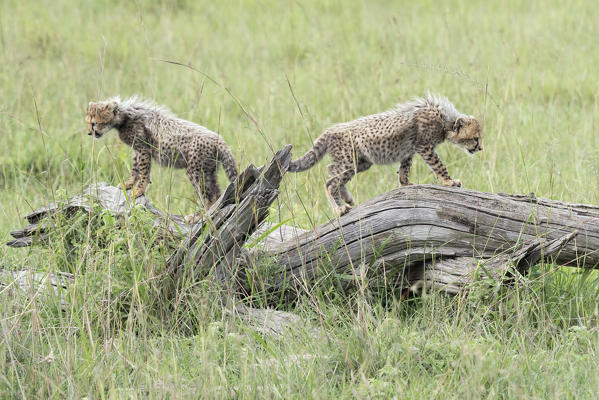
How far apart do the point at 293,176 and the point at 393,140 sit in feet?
4.25

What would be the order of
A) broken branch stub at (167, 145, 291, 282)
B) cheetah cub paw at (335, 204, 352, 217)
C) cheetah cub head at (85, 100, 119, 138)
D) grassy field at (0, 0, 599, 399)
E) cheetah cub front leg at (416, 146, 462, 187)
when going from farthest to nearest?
cheetah cub head at (85, 100, 119, 138)
cheetah cub front leg at (416, 146, 462, 187)
cheetah cub paw at (335, 204, 352, 217)
broken branch stub at (167, 145, 291, 282)
grassy field at (0, 0, 599, 399)

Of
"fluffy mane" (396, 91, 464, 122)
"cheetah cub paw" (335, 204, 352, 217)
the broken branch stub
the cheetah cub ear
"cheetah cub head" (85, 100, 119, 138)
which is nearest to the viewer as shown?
the broken branch stub

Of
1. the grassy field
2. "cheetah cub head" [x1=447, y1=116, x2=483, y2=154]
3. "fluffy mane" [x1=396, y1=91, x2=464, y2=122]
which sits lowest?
the grassy field

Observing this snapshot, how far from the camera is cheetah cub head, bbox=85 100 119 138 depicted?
5.33 meters

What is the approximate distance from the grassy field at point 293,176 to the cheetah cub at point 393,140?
0.71 ft

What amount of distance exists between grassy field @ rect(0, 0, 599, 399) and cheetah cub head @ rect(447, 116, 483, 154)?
33 cm

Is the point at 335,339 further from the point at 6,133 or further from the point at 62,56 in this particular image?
the point at 62,56

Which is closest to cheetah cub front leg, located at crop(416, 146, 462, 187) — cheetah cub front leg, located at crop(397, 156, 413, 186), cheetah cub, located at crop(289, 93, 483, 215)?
cheetah cub, located at crop(289, 93, 483, 215)

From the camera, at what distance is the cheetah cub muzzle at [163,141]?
5.17 meters

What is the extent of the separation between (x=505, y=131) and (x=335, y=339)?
12.9 feet

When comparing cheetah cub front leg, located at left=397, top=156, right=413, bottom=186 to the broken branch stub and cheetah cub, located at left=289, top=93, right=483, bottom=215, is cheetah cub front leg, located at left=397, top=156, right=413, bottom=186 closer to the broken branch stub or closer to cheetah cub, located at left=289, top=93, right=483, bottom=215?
cheetah cub, located at left=289, top=93, right=483, bottom=215

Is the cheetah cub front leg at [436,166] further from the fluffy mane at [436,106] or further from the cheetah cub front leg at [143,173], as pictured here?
the cheetah cub front leg at [143,173]

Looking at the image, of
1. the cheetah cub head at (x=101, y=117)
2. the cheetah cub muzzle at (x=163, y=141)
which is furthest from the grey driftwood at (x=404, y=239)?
the cheetah cub head at (x=101, y=117)

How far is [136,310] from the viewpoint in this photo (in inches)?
162
